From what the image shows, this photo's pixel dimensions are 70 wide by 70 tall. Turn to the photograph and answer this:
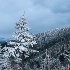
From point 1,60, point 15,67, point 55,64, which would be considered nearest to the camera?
point 1,60

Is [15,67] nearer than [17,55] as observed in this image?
No

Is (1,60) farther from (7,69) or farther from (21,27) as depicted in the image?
(21,27)

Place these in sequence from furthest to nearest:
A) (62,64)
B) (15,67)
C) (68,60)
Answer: (62,64)
(68,60)
(15,67)

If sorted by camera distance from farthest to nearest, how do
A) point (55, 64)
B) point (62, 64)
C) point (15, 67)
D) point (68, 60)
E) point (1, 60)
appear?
1. point (55, 64)
2. point (62, 64)
3. point (68, 60)
4. point (15, 67)
5. point (1, 60)

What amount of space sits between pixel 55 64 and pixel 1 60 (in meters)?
66.8

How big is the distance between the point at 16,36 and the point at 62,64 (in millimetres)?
82108

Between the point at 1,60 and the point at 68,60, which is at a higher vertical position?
the point at 68,60

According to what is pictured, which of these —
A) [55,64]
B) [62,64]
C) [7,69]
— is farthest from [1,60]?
[55,64]

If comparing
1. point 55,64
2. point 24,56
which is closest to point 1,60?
point 24,56

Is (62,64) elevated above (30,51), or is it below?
above

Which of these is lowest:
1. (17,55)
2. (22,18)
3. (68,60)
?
(17,55)

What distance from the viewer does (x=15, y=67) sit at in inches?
2441

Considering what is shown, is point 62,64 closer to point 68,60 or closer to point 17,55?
point 68,60

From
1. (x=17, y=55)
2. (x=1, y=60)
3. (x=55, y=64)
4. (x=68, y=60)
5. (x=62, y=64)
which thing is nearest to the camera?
(x=17, y=55)
